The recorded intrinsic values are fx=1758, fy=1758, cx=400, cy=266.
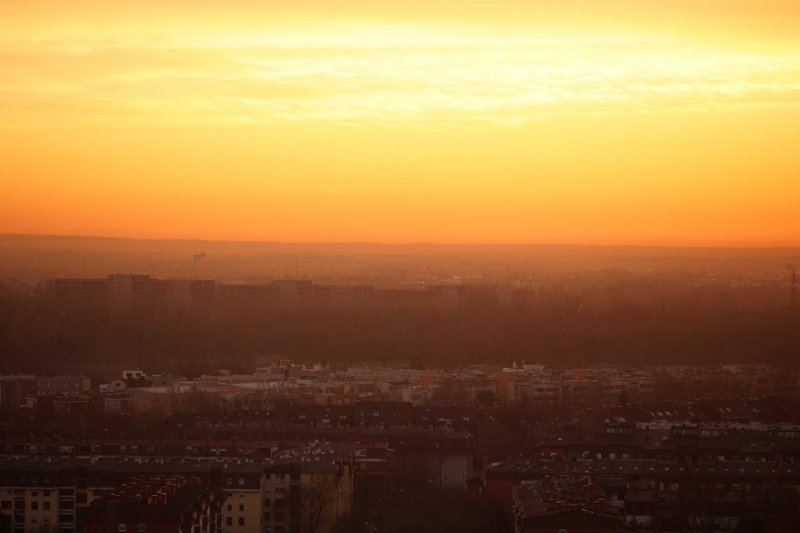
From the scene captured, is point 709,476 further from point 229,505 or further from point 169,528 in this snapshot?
point 169,528

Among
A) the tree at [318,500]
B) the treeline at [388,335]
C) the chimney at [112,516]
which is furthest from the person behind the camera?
the treeline at [388,335]

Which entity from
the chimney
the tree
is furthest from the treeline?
the chimney

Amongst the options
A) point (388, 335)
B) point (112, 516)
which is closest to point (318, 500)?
point (112, 516)

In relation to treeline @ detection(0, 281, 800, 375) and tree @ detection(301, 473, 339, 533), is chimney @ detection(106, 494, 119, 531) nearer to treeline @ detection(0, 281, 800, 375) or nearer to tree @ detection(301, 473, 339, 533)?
tree @ detection(301, 473, 339, 533)

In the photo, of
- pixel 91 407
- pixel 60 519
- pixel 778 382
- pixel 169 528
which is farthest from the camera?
pixel 778 382

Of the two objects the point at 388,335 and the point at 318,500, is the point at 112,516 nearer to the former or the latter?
the point at 318,500

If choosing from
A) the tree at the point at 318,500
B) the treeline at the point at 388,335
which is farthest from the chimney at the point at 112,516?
the treeline at the point at 388,335

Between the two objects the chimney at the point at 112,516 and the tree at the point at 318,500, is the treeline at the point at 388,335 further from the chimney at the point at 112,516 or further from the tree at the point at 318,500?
the chimney at the point at 112,516

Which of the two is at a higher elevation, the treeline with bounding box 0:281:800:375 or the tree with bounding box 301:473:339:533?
the treeline with bounding box 0:281:800:375

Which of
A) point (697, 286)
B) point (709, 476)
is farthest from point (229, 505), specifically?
point (697, 286)
